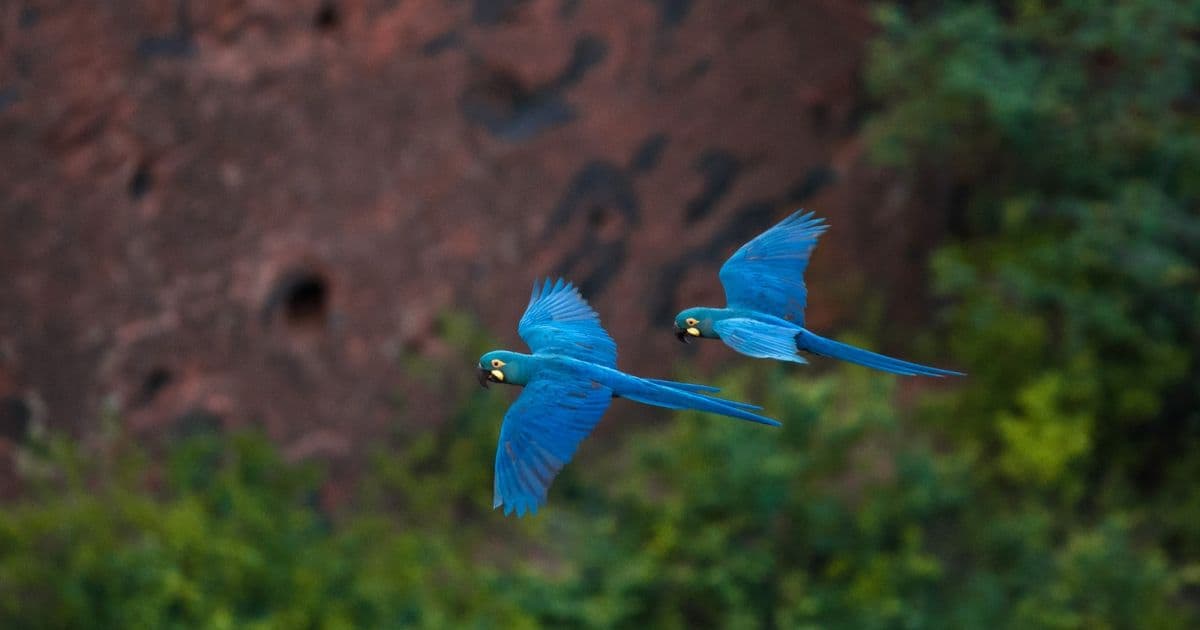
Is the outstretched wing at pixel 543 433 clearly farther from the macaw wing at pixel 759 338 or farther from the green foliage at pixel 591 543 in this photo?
the green foliage at pixel 591 543

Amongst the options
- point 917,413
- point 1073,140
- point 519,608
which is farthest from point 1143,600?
point 519,608

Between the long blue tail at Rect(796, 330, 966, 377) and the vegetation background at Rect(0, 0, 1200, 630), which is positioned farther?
the vegetation background at Rect(0, 0, 1200, 630)

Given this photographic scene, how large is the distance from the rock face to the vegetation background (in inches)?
9.2

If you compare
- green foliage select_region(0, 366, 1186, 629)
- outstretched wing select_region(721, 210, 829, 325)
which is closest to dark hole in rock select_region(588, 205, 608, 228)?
green foliage select_region(0, 366, 1186, 629)

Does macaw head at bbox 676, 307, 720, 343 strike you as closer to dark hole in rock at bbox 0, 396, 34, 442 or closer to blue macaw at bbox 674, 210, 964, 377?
blue macaw at bbox 674, 210, 964, 377

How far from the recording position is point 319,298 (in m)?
7.62

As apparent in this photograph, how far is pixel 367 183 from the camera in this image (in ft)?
24.7

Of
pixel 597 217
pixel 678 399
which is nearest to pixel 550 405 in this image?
pixel 678 399

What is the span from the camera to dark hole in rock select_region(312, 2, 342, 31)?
7336 millimetres

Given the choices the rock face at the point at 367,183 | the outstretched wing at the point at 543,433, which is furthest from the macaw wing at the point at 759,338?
the rock face at the point at 367,183

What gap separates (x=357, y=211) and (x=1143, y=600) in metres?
4.03

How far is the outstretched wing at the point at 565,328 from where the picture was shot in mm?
2963

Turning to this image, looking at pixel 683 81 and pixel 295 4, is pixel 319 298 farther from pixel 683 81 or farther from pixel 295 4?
pixel 683 81

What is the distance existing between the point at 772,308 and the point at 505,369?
52cm
